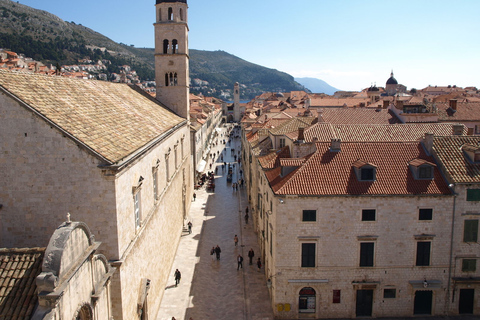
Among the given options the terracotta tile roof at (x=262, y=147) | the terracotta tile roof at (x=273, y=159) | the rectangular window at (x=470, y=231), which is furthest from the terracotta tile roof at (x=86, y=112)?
the rectangular window at (x=470, y=231)

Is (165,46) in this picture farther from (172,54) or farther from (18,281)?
(18,281)

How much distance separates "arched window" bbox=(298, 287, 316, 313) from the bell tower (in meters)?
24.6

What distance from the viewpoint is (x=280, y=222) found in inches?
863

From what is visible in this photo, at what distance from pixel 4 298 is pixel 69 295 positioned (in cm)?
155

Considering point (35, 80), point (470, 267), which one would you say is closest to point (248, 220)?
point (470, 267)

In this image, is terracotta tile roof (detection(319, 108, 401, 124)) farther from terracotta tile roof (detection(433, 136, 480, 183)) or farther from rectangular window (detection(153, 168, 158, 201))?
rectangular window (detection(153, 168, 158, 201))

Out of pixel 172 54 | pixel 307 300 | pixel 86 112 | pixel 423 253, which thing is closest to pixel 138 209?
pixel 86 112

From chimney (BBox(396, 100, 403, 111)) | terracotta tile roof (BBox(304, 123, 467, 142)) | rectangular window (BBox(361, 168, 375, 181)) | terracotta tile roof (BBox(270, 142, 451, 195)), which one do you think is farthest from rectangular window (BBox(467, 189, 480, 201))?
chimney (BBox(396, 100, 403, 111))

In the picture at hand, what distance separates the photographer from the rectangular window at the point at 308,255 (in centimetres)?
2220

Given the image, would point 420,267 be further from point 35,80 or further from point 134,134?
point 35,80

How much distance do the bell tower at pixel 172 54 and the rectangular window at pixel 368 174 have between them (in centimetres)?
2376

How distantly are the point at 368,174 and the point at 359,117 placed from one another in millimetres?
29129

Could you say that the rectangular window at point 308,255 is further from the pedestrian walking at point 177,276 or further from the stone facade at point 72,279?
the stone facade at point 72,279

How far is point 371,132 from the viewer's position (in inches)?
1348
